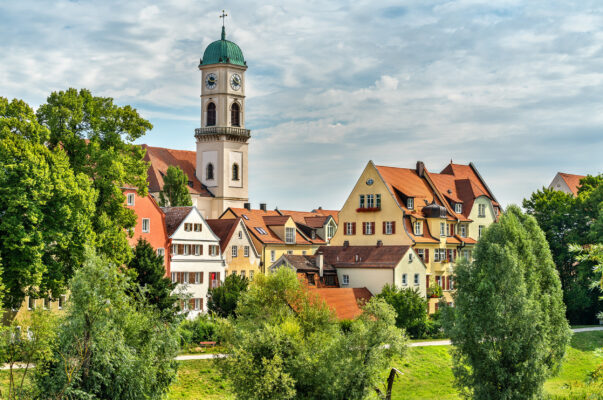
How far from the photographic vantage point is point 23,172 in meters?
43.7

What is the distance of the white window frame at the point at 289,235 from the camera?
8432cm

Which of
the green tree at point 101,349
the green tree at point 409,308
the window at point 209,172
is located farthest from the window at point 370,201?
the green tree at point 101,349

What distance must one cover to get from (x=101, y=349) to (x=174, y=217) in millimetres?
37348

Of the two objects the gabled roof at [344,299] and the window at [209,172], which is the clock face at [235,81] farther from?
the gabled roof at [344,299]

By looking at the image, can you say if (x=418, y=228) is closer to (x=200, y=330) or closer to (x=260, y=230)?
(x=260, y=230)

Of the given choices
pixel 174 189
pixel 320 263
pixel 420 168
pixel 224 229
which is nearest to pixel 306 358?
pixel 320 263

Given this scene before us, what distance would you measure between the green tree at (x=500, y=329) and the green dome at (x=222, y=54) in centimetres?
6786

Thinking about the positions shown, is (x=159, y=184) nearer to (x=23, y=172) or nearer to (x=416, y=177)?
(x=416, y=177)

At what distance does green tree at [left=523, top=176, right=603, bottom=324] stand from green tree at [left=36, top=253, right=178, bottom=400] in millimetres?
48403

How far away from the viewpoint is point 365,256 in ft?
235

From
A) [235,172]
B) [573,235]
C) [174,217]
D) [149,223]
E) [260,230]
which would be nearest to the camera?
[149,223]

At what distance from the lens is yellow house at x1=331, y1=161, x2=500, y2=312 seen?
248 ft

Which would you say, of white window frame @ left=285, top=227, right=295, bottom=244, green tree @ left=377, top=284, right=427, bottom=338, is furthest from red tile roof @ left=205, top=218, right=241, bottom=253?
green tree @ left=377, top=284, right=427, bottom=338

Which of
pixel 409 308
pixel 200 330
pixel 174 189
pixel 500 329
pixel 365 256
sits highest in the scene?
pixel 174 189
